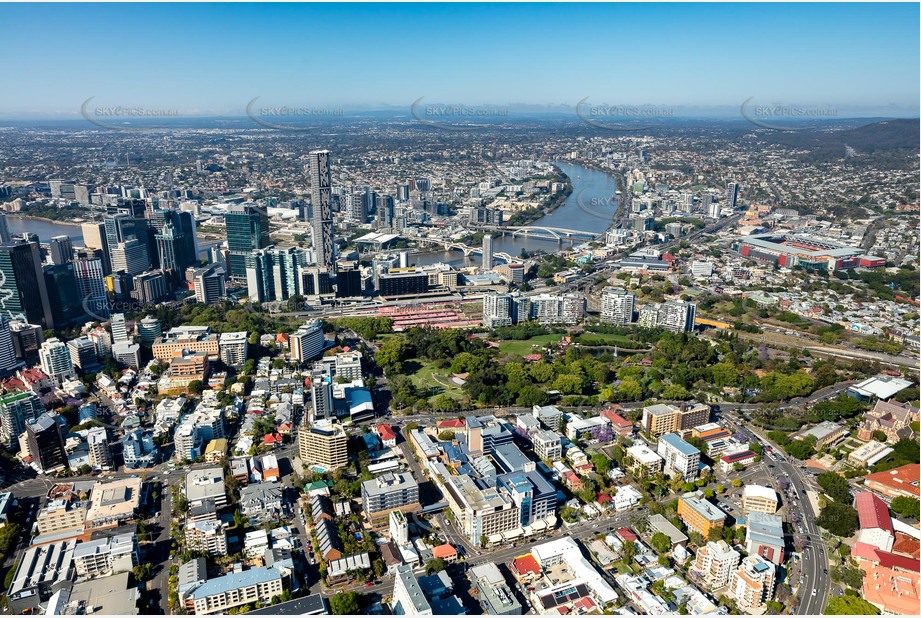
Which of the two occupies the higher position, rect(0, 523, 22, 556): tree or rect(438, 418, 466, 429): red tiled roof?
rect(0, 523, 22, 556): tree

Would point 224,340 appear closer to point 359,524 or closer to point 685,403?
point 359,524

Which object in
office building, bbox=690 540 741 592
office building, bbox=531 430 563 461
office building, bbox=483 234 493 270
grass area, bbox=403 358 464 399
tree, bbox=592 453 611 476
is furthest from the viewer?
office building, bbox=483 234 493 270

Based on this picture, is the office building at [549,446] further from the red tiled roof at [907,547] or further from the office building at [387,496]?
the red tiled roof at [907,547]

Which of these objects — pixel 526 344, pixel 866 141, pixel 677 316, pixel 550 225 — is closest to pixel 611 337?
pixel 677 316

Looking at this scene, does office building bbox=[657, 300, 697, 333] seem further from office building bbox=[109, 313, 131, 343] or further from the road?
office building bbox=[109, 313, 131, 343]

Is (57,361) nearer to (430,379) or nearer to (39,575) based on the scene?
(39,575)

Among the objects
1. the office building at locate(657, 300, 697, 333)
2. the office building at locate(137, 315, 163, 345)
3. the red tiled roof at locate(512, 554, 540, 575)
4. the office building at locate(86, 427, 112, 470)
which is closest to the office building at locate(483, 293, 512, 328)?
the office building at locate(657, 300, 697, 333)
